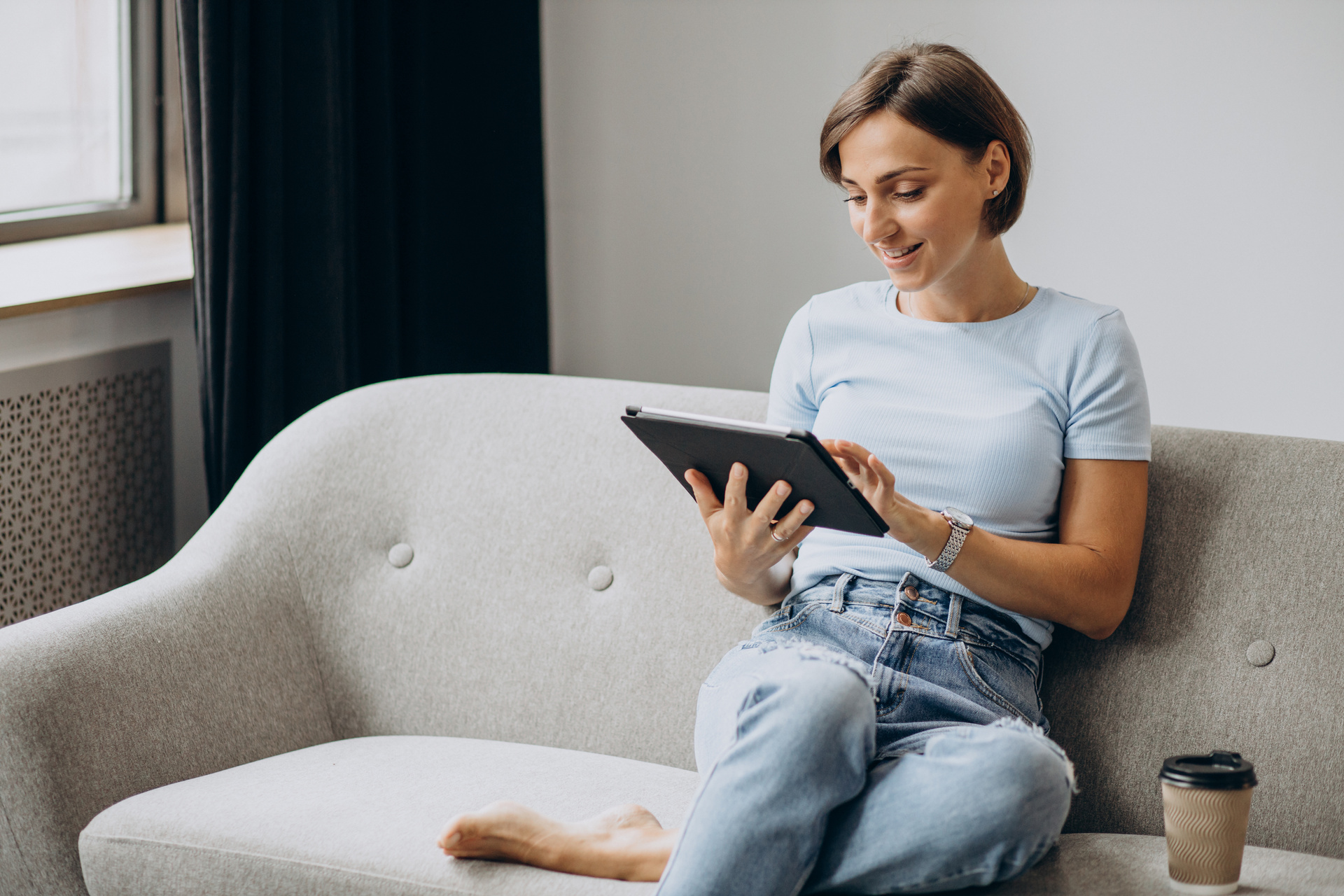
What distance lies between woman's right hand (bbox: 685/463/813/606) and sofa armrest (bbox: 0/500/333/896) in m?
0.67

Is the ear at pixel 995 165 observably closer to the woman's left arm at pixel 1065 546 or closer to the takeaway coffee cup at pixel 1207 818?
the woman's left arm at pixel 1065 546

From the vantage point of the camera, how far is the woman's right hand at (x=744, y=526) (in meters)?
1.24

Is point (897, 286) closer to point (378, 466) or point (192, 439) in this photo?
point (378, 466)

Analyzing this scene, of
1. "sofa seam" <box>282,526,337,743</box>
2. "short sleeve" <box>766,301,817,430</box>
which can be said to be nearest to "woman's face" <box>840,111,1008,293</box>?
"short sleeve" <box>766,301,817,430</box>

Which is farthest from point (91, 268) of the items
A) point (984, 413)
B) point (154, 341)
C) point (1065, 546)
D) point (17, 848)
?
point (1065, 546)

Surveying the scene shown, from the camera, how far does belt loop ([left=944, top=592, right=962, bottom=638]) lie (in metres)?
1.30

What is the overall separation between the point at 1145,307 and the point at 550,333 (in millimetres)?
1376

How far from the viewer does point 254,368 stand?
2143mm

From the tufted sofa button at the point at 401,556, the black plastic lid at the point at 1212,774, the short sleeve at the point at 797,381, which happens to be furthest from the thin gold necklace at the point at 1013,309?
the tufted sofa button at the point at 401,556

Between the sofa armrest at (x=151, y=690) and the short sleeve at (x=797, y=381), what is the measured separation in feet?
2.46

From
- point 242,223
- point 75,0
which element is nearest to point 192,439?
point 242,223

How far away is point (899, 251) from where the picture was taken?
4.44 ft

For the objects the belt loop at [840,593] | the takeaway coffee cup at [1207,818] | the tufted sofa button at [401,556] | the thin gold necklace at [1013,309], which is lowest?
the takeaway coffee cup at [1207,818]

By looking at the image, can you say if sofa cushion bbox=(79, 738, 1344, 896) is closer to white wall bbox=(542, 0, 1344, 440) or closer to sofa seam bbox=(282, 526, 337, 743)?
sofa seam bbox=(282, 526, 337, 743)
